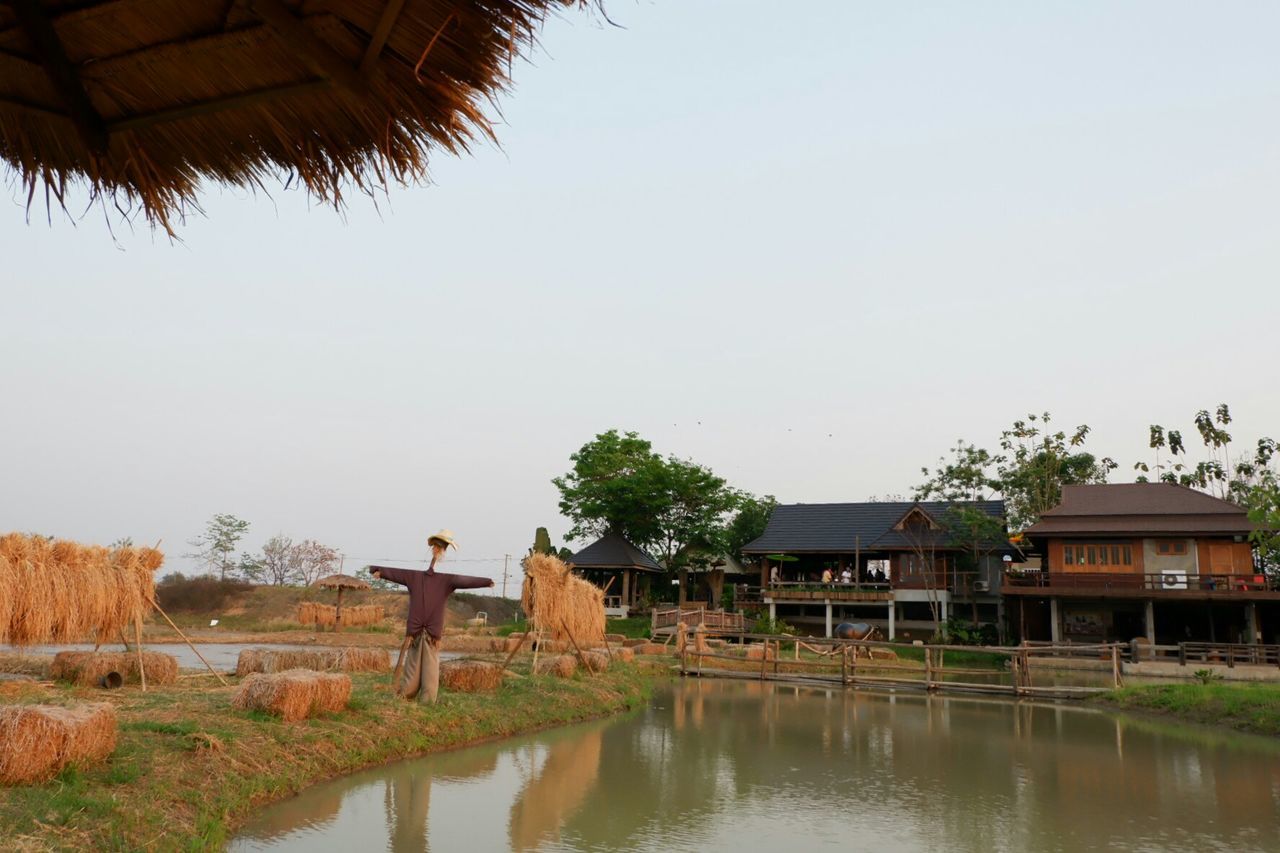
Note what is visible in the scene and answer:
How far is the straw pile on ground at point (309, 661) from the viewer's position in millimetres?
12180

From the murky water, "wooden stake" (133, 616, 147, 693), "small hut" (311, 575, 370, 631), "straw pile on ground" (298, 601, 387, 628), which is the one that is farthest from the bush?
the murky water

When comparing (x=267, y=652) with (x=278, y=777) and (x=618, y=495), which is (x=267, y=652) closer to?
(x=278, y=777)

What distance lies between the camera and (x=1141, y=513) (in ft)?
103

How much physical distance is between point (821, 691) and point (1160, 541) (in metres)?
16.7

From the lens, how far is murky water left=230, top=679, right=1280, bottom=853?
6.83m

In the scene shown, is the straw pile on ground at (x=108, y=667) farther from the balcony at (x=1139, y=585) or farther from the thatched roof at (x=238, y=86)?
the balcony at (x=1139, y=585)

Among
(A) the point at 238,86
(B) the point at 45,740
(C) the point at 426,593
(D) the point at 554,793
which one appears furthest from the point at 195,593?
(A) the point at 238,86

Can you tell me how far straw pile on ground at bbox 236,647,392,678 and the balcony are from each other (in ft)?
75.9

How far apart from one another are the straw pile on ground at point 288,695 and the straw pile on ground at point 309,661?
245cm

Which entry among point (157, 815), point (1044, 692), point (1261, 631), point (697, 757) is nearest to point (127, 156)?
point (157, 815)

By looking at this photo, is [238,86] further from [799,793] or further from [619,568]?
[619,568]

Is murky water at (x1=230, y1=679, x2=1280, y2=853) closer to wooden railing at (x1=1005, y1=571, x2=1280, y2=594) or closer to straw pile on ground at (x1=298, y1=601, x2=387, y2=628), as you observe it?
wooden railing at (x1=1005, y1=571, x2=1280, y2=594)

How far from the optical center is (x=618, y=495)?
4053 centimetres

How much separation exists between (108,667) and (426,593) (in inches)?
151
